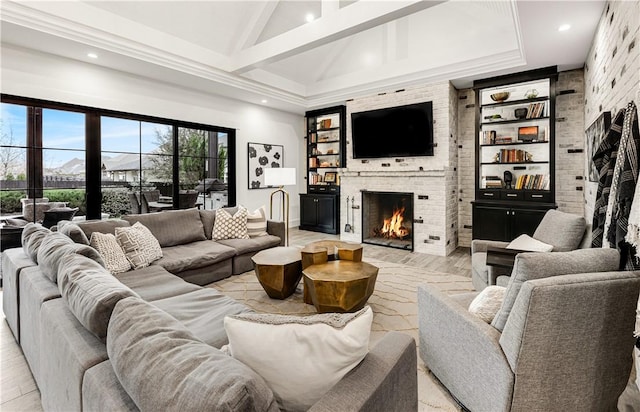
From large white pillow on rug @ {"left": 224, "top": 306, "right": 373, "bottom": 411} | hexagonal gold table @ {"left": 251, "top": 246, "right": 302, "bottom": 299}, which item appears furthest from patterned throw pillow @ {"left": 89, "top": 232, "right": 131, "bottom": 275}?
large white pillow on rug @ {"left": 224, "top": 306, "right": 373, "bottom": 411}

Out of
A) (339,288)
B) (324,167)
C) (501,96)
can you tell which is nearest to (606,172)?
(339,288)

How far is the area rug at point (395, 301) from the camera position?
189 centimetres

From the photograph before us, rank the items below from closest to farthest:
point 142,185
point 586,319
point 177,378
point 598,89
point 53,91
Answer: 1. point 177,378
2. point 586,319
3. point 598,89
4. point 53,91
5. point 142,185

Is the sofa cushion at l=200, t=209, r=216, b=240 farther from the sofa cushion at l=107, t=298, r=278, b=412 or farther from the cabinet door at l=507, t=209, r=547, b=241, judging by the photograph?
the cabinet door at l=507, t=209, r=547, b=241

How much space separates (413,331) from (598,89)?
9.90 ft

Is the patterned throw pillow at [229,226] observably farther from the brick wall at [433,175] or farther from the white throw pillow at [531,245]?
Result: the white throw pillow at [531,245]

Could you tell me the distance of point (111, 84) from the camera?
4562mm

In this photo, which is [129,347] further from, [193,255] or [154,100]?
[154,100]

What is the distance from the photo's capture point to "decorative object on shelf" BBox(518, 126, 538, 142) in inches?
186

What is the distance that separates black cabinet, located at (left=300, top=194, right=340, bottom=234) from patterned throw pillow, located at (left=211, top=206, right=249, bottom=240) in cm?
282

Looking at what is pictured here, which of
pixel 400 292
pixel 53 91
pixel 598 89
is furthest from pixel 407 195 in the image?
pixel 53 91

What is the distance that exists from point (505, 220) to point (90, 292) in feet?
16.1

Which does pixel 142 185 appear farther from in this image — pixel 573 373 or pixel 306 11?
pixel 573 373

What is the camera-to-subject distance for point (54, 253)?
192 centimetres
